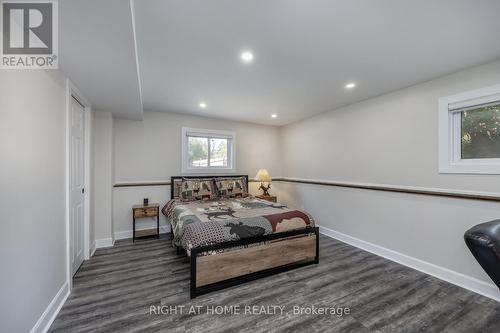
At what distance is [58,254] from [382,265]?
12.0 feet

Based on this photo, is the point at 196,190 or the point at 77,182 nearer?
the point at 77,182

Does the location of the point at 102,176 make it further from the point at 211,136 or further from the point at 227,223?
the point at 227,223

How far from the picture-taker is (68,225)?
2070 millimetres

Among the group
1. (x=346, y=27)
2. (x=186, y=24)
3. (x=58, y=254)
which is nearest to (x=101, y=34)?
(x=186, y=24)

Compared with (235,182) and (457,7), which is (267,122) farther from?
(457,7)

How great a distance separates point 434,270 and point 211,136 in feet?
13.7

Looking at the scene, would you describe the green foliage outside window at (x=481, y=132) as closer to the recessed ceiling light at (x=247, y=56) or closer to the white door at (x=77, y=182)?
the recessed ceiling light at (x=247, y=56)

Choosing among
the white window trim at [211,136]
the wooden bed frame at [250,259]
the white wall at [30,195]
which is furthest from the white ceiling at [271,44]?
the wooden bed frame at [250,259]

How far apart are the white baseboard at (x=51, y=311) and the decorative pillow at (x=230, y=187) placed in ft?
8.13

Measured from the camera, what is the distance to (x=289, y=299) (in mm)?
2021

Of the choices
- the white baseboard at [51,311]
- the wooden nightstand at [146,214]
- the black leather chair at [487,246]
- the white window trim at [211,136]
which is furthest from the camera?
the white window trim at [211,136]

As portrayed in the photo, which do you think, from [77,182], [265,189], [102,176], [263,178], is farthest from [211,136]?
[77,182]

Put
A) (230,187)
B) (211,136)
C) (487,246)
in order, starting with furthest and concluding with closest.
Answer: (211,136) → (230,187) → (487,246)

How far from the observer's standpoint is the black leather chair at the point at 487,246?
874 mm
